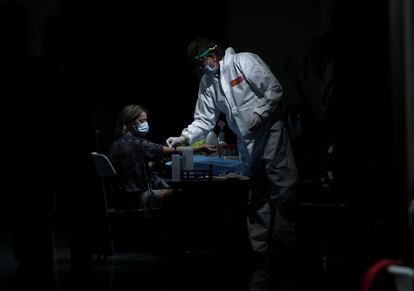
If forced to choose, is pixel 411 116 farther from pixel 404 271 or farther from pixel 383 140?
pixel 404 271

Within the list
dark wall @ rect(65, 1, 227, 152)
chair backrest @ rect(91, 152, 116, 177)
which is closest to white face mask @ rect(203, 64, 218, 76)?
chair backrest @ rect(91, 152, 116, 177)

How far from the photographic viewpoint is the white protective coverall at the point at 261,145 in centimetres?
504

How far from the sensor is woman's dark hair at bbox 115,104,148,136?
18.2 feet

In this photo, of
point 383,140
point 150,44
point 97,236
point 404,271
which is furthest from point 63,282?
point 150,44

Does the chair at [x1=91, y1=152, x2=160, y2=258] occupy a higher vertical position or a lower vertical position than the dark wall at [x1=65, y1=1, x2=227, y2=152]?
lower

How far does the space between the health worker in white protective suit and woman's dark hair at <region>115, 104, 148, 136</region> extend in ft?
1.69

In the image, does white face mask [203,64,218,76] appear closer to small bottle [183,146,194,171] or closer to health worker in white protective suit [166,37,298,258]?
health worker in white protective suit [166,37,298,258]

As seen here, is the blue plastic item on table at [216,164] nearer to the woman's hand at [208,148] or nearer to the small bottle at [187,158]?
the woman's hand at [208,148]

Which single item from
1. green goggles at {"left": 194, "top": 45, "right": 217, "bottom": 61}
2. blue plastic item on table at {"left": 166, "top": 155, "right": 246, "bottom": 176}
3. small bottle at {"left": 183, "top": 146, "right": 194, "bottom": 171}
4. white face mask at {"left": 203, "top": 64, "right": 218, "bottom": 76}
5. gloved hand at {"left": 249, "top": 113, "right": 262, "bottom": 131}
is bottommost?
blue plastic item on table at {"left": 166, "top": 155, "right": 246, "bottom": 176}

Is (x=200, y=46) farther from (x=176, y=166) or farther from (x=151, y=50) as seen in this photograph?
(x=151, y=50)

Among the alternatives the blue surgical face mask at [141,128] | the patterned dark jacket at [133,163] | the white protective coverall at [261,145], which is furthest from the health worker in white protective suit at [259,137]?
the blue surgical face mask at [141,128]

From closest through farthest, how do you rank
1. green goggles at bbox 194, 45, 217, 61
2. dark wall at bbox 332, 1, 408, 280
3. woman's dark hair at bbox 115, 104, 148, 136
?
dark wall at bbox 332, 1, 408, 280
green goggles at bbox 194, 45, 217, 61
woman's dark hair at bbox 115, 104, 148, 136

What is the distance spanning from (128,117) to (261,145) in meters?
1.09

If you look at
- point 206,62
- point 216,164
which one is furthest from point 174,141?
point 206,62
